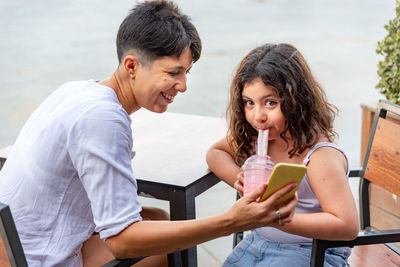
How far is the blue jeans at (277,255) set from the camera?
1.62m

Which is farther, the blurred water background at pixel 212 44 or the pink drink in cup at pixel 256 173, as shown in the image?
the blurred water background at pixel 212 44

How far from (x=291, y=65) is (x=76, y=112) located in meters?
0.64

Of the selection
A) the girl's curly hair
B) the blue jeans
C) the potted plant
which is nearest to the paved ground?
the potted plant

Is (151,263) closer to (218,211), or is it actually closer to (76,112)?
(76,112)

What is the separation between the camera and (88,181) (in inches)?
52.4

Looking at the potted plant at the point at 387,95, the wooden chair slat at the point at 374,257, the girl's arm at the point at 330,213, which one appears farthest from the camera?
the potted plant at the point at 387,95

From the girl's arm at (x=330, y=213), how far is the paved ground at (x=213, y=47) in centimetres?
151

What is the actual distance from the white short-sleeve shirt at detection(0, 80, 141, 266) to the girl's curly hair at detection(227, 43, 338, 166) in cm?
43

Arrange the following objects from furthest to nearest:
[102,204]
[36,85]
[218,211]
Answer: [36,85], [218,211], [102,204]

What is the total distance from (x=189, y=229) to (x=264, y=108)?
Answer: 0.47 meters

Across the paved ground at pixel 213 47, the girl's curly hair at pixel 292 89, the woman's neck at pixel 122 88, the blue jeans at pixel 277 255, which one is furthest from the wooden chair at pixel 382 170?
the paved ground at pixel 213 47

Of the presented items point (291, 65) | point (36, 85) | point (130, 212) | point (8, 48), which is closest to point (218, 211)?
point (291, 65)

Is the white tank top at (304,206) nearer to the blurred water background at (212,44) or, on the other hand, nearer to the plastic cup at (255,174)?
the plastic cup at (255,174)

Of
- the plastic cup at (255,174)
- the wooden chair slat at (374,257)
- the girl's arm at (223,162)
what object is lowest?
the wooden chair slat at (374,257)
